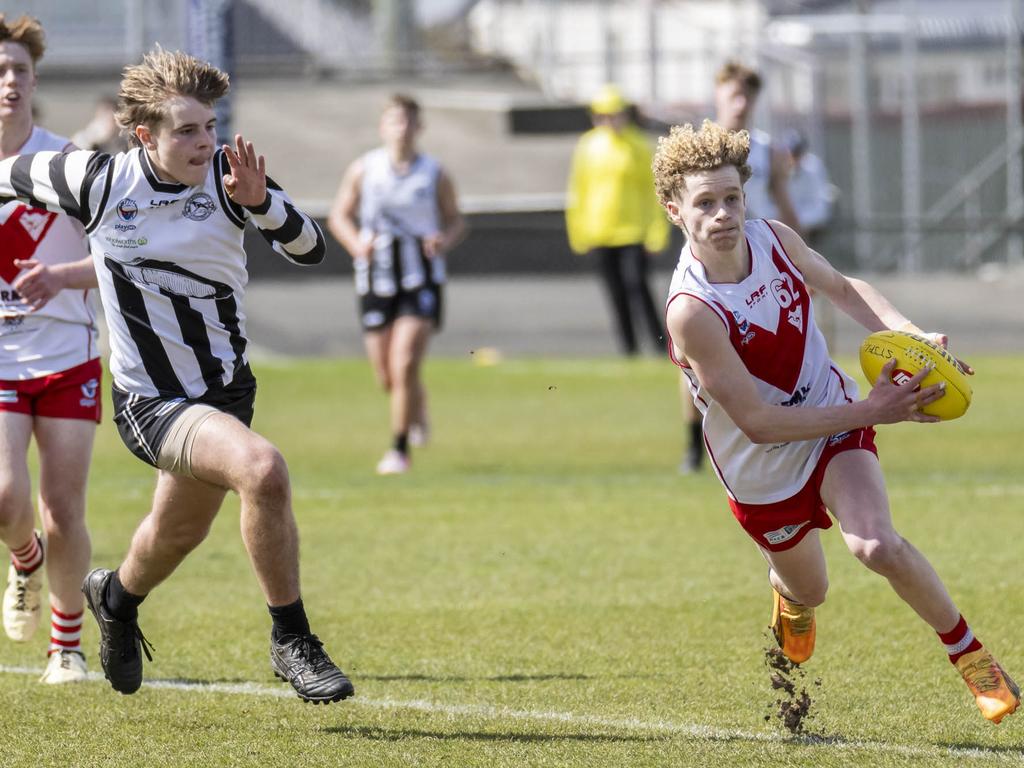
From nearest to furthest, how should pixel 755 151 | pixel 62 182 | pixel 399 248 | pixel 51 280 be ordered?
1. pixel 62 182
2. pixel 51 280
3. pixel 755 151
4. pixel 399 248

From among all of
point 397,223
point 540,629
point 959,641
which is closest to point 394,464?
point 397,223

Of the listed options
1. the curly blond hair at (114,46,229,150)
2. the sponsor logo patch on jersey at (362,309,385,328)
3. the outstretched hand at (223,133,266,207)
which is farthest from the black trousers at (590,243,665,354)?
the outstretched hand at (223,133,266,207)

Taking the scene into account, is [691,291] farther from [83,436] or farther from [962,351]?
[962,351]

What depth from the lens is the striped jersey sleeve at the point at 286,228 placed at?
5555 mm

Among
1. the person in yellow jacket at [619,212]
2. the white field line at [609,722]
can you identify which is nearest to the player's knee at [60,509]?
the white field line at [609,722]

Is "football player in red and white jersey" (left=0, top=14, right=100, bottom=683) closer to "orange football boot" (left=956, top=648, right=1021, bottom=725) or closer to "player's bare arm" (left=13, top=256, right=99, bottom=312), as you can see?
"player's bare arm" (left=13, top=256, right=99, bottom=312)

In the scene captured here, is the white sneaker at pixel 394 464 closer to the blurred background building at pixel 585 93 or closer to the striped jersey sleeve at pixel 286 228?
the striped jersey sleeve at pixel 286 228

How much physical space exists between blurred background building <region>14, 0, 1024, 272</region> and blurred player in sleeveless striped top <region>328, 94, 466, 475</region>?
827cm

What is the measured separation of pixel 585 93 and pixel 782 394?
25.4 metres

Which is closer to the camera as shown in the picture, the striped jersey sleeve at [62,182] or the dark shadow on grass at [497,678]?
the striped jersey sleeve at [62,182]

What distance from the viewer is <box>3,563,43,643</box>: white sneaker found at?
263 inches

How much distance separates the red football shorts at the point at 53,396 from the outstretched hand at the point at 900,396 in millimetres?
2981

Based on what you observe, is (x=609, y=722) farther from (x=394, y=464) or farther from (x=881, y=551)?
(x=394, y=464)

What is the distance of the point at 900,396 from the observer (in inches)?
198
